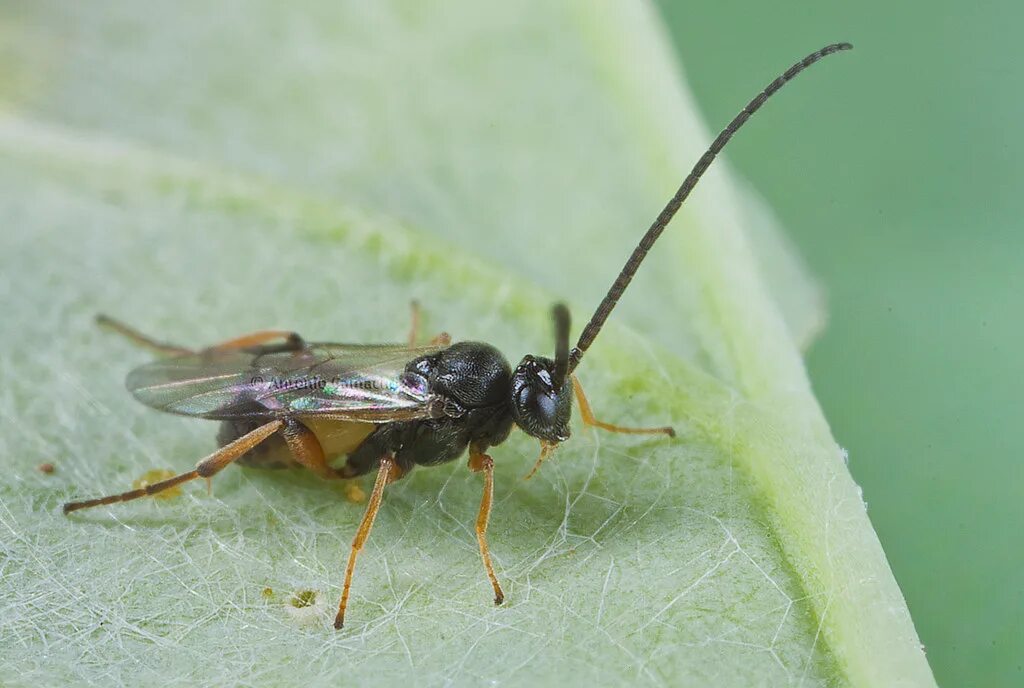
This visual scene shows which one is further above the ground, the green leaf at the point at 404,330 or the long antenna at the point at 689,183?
the long antenna at the point at 689,183

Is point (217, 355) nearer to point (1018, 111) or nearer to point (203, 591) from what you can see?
point (203, 591)

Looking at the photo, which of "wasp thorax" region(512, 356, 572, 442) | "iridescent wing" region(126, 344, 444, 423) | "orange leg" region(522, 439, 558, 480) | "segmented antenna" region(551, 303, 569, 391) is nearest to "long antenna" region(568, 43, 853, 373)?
"segmented antenna" region(551, 303, 569, 391)

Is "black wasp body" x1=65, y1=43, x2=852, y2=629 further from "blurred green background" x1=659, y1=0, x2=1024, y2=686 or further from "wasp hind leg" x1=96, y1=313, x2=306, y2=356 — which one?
"blurred green background" x1=659, y1=0, x2=1024, y2=686

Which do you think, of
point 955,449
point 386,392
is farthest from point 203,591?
point 955,449

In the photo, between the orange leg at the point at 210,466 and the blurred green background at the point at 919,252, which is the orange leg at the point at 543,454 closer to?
the orange leg at the point at 210,466

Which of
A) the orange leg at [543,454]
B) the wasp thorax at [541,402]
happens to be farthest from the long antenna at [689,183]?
the orange leg at [543,454]

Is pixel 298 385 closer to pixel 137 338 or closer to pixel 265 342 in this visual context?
pixel 265 342

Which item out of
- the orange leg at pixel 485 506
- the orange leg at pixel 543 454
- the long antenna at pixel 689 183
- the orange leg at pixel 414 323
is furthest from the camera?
the orange leg at pixel 414 323

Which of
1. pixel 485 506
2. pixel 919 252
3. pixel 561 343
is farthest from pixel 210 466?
pixel 919 252
